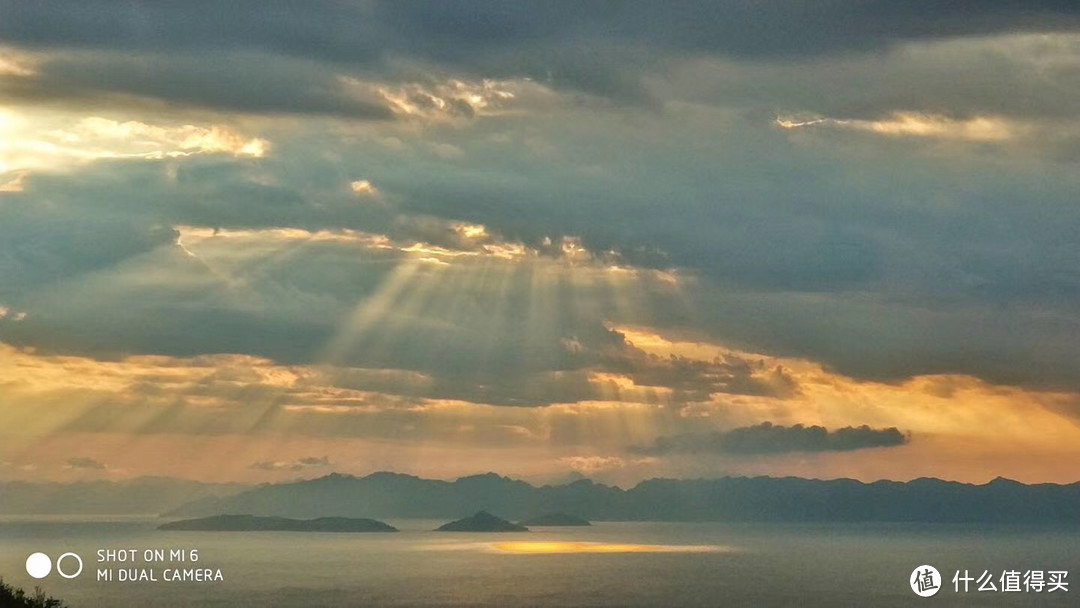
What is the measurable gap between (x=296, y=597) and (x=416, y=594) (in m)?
25.3

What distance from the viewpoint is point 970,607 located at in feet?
617

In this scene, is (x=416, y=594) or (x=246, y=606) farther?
(x=416, y=594)

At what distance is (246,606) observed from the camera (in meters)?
155

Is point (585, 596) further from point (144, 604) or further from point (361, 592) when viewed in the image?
point (144, 604)

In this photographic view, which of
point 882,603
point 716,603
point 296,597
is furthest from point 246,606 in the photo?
point 882,603

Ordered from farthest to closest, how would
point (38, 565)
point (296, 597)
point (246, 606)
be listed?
point (296, 597) → point (246, 606) → point (38, 565)

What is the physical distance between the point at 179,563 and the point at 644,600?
6790cm

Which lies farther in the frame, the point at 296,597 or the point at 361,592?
Result: the point at 361,592

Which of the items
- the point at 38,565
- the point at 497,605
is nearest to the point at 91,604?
the point at 497,605

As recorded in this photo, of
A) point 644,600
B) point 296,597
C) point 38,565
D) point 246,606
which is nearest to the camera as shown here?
point 38,565

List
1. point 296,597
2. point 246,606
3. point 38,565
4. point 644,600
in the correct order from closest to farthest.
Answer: point 38,565 → point 246,606 → point 296,597 → point 644,600

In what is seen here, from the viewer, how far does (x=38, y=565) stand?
60.4 m

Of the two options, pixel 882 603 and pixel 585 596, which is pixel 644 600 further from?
pixel 882 603

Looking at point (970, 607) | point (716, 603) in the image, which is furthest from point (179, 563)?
point (970, 607)
